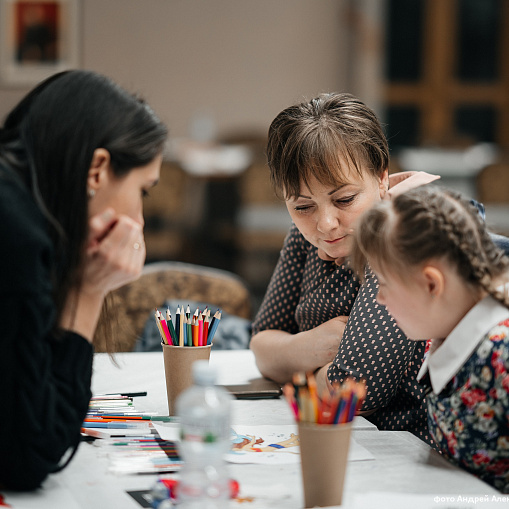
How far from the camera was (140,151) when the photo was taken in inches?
44.1

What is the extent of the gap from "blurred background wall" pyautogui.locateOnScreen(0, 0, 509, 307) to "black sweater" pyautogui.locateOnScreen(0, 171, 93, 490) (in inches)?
191

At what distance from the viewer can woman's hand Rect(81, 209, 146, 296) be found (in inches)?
43.6

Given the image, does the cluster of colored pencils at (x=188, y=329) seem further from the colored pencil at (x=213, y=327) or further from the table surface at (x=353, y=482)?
the table surface at (x=353, y=482)

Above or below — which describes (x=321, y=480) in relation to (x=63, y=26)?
below

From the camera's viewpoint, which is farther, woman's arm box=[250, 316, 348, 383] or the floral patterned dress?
woman's arm box=[250, 316, 348, 383]

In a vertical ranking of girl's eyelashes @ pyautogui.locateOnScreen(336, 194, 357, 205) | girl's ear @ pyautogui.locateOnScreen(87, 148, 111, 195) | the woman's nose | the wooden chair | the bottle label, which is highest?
girl's ear @ pyautogui.locateOnScreen(87, 148, 111, 195)

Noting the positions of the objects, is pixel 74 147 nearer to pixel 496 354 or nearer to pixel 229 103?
pixel 496 354

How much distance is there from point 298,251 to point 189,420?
0.94 meters

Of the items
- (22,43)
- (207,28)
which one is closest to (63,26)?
(22,43)

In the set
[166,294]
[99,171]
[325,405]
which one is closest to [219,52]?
[166,294]

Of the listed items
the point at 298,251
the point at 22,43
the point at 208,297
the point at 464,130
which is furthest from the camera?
the point at 464,130

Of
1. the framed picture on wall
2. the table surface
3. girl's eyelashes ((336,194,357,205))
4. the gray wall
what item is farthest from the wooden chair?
the framed picture on wall

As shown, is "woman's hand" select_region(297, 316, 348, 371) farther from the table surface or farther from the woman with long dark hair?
the woman with long dark hair

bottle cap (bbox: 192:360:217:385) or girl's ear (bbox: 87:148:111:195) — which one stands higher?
girl's ear (bbox: 87:148:111:195)
